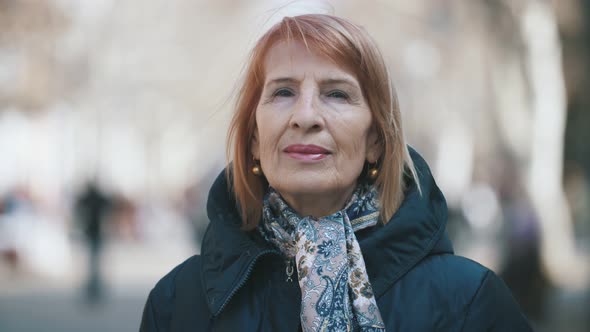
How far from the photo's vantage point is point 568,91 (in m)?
11.1

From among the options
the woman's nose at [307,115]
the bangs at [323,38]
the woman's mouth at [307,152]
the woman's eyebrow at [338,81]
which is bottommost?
the woman's mouth at [307,152]

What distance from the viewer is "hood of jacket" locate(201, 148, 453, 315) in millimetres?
2625

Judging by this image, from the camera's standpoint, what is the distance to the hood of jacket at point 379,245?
262 cm

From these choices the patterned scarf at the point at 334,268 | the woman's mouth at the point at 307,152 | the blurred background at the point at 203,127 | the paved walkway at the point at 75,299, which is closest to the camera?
the patterned scarf at the point at 334,268

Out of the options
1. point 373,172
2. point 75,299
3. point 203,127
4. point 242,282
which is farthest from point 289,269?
point 203,127

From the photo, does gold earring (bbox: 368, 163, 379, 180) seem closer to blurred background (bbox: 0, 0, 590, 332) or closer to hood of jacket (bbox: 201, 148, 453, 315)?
hood of jacket (bbox: 201, 148, 453, 315)

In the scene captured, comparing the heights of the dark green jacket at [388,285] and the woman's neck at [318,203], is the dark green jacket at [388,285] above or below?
below

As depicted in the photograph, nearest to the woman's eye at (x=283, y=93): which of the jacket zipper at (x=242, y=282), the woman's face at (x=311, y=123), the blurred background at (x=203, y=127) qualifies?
the woman's face at (x=311, y=123)

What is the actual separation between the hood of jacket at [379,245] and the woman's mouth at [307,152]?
0.29 meters

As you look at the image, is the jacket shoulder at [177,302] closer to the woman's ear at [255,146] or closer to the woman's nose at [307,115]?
the woman's ear at [255,146]

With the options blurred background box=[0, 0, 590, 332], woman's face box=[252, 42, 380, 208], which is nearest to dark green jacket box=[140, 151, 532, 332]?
woman's face box=[252, 42, 380, 208]

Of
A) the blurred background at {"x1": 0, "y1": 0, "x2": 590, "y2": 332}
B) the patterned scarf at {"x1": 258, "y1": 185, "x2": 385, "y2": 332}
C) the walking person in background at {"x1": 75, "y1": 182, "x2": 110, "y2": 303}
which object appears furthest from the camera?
the walking person in background at {"x1": 75, "y1": 182, "x2": 110, "y2": 303}

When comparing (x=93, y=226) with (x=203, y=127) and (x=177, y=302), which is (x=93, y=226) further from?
(x=177, y=302)

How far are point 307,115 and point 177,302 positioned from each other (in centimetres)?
77
